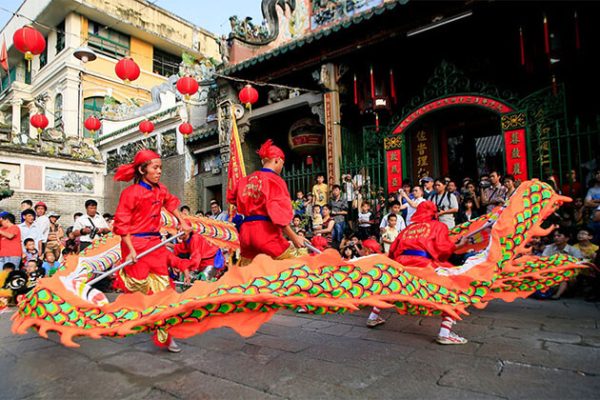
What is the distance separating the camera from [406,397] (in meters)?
2.15

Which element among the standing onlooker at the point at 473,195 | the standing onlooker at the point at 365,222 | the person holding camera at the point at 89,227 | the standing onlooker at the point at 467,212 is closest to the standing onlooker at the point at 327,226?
the standing onlooker at the point at 365,222

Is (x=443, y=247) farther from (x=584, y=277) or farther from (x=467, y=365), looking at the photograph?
(x=584, y=277)

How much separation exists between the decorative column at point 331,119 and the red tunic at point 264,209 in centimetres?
586

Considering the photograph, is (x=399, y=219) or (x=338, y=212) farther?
(x=338, y=212)

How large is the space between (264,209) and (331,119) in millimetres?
6381

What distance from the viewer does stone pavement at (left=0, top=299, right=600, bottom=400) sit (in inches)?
A: 89.4

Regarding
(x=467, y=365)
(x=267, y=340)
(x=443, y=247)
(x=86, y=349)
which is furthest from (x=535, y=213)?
(x=86, y=349)

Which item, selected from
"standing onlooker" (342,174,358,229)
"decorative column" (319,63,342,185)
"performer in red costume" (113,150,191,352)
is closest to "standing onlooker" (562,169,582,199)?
"standing onlooker" (342,174,358,229)

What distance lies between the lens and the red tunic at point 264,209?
10.3 feet

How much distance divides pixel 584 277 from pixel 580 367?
314cm

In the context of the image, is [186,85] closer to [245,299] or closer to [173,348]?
[173,348]

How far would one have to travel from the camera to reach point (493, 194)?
21.0ft

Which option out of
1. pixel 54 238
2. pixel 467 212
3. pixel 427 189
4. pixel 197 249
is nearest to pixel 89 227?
pixel 54 238

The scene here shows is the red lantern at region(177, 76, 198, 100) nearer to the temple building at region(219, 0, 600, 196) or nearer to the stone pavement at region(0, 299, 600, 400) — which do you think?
the temple building at region(219, 0, 600, 196)
